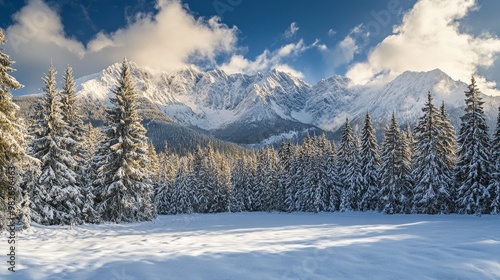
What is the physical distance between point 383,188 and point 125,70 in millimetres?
29995

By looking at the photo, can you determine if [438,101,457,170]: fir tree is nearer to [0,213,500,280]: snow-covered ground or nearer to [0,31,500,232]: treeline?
[0,31,500,232]: treeline

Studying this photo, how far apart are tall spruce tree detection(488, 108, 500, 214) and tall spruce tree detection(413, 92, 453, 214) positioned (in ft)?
12.7

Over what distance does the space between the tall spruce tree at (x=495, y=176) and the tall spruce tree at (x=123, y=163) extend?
28759mm

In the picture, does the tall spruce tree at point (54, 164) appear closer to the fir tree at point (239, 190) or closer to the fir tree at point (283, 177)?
the fir tree at point (283, 177)

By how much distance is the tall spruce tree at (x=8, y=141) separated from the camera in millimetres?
13820

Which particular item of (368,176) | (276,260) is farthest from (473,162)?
(276,260)

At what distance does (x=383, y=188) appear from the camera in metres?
34.8

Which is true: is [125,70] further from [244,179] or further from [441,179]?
[244,179]

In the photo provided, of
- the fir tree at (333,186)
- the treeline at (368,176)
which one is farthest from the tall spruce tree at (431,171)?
the fir tree at (333,186)

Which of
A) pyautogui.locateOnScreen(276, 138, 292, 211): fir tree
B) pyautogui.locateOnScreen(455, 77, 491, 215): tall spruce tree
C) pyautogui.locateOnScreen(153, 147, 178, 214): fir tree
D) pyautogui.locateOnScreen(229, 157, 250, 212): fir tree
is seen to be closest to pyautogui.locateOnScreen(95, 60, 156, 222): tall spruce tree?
pyautogui.locateOnScreen(455, 77, 491, 215): tall spruce tree

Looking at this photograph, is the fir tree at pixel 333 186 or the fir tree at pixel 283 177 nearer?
the fir tree at pixel 333 186

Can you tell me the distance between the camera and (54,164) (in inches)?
846

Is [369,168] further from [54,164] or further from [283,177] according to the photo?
[54,164]

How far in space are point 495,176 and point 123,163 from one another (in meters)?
30.6
